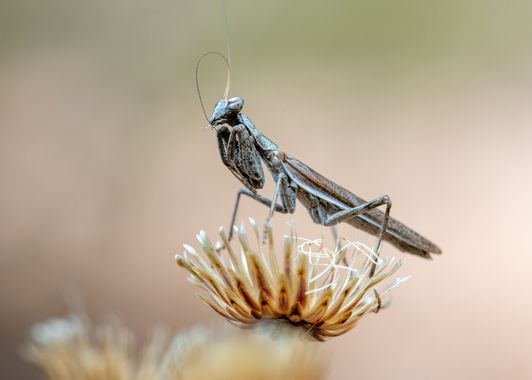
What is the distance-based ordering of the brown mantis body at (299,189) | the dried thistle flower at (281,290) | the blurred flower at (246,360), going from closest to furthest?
the blurred flower at (246,360), the dried thistle flower at (281,290), the brown mantis body at (299,189)

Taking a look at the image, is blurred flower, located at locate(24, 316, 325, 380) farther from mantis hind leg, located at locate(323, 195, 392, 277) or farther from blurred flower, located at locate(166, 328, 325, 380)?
mantis hind leg, located at locate(323, 195, 392, 277)

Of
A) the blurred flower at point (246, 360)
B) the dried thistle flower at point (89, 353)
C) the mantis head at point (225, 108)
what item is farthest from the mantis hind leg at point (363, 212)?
the blurred flower at point (246, 360)

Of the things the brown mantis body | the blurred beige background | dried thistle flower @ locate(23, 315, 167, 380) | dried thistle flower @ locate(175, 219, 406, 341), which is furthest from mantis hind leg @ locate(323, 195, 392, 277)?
the blurred beige background

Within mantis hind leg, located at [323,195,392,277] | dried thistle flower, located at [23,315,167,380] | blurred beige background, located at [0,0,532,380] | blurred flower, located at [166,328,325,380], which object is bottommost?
blurred flower, located at [166,328,325,380]

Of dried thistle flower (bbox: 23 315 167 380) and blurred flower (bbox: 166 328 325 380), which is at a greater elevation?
dried thistle flower (bbox: 23 315 167 380)

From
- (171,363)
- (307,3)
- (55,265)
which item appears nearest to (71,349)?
(171,363)

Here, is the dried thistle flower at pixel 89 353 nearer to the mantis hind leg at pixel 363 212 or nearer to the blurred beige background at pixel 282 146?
the mantis hind leg at pixel 363 212

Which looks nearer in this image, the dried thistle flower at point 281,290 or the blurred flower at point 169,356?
the blurred flower at point 169,356
